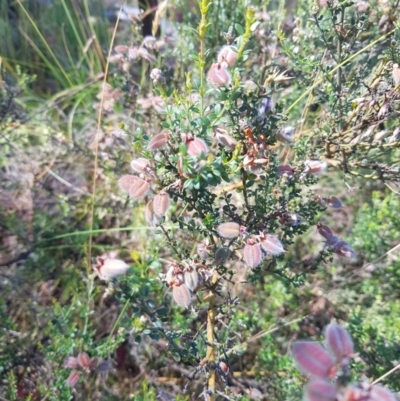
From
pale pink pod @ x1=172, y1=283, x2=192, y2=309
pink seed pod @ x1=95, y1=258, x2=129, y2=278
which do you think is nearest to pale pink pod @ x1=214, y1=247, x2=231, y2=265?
pale pink pod @ x1=172, y1=283, x2=192, y2=309

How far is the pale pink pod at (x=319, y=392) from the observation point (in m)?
0.60

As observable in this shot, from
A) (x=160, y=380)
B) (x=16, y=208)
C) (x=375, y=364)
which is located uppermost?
(x=375, y=364)

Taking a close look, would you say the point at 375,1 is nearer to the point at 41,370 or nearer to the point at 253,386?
the point at 253,386

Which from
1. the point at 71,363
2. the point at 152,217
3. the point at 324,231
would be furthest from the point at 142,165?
the point at 71,363

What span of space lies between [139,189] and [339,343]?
20.0 inches

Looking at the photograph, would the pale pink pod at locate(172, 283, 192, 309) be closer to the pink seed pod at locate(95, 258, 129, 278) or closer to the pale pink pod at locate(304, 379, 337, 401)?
the pink seed pod at locate(95, 258, 129, 278)

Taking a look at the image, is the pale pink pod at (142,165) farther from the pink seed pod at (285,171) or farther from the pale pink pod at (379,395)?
the pale pink pod at (379,395)

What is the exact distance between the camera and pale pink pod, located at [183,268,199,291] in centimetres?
96

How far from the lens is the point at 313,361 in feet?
2.06

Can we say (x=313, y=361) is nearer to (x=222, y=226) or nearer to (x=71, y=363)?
(x=222, y=226)

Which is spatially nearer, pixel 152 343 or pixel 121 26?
pixel 152 343

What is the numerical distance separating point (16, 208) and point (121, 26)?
1852 mm

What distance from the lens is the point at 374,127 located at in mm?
1190

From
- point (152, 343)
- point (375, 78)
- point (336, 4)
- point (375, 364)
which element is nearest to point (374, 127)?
point (375, 78)
